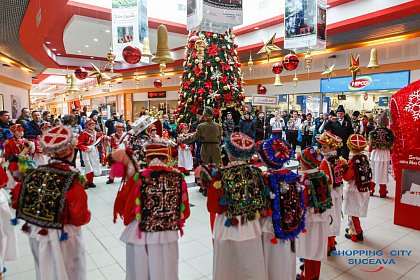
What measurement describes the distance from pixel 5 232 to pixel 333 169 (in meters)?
3.32

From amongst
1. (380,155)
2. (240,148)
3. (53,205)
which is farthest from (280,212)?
(380,155)

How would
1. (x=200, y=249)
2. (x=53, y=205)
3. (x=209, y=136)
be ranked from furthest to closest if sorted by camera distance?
(x=209, y=136)
(x=200, y=249)
(x=53, y=205)

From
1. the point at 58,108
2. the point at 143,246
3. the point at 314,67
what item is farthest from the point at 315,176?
the point at 58,108

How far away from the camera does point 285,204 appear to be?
2211mm

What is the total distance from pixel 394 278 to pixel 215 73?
5383 mm

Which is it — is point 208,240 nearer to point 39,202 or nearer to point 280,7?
point 39,202

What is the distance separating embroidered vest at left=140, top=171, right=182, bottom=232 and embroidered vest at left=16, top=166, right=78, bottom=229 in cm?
53

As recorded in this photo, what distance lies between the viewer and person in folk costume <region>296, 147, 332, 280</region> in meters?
2.44

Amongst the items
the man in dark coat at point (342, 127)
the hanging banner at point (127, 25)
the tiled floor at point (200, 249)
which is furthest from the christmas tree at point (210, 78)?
the tiled floor at point (200, 249)

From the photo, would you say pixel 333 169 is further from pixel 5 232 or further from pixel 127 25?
pixel 127 25

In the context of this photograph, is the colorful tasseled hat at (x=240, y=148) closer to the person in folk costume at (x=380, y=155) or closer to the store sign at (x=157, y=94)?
the person in folk costume at (x=380, y=155)

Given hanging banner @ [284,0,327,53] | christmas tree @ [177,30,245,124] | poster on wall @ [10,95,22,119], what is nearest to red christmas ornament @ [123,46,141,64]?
christmas tree @ [177,30,245,124]

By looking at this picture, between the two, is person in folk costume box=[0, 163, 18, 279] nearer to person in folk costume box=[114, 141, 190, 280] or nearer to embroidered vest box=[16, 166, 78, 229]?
embroidered vest box=[16, 166, 78, 229]

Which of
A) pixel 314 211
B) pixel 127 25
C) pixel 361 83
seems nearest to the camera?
pixel 314 211
